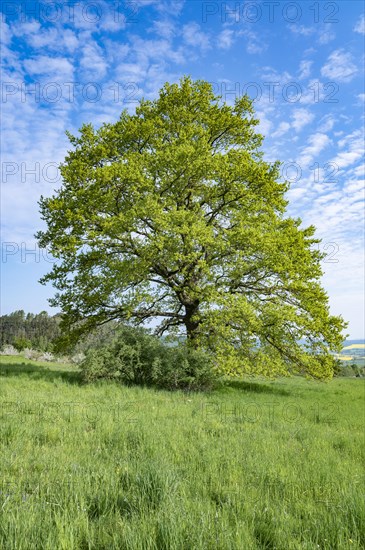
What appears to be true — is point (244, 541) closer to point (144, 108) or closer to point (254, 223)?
point (254, 223)

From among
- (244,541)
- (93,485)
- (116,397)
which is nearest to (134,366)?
(116,397)

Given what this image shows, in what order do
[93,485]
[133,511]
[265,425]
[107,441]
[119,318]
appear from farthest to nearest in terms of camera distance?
[119,318] < [265,425] < [107,441] < [93,485] < [133,511]

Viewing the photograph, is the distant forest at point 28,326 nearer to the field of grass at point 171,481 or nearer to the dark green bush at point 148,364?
the dark green bush at point 148,364

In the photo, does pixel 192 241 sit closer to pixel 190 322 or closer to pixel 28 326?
pixel 190 322

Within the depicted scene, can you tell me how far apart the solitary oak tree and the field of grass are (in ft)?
21.4

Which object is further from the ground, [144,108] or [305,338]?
[144,108]

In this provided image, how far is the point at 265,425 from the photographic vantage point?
28.0 feet

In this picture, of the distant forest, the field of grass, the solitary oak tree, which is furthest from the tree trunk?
the distant forest

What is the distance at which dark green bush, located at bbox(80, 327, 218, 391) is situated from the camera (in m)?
13.9

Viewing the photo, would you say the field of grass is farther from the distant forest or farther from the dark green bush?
the distant forest

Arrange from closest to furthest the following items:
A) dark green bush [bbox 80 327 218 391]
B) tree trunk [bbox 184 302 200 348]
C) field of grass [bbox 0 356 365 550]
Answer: field of grass [bbox 0 356 365 550]
dark green bush [bbox 80 327 218 391]
tree trunk [bbox 184 302 200 348]

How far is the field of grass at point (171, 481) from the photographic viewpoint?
298 centimetres

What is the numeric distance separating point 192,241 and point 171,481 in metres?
11.0

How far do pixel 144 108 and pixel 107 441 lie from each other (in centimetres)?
1600
